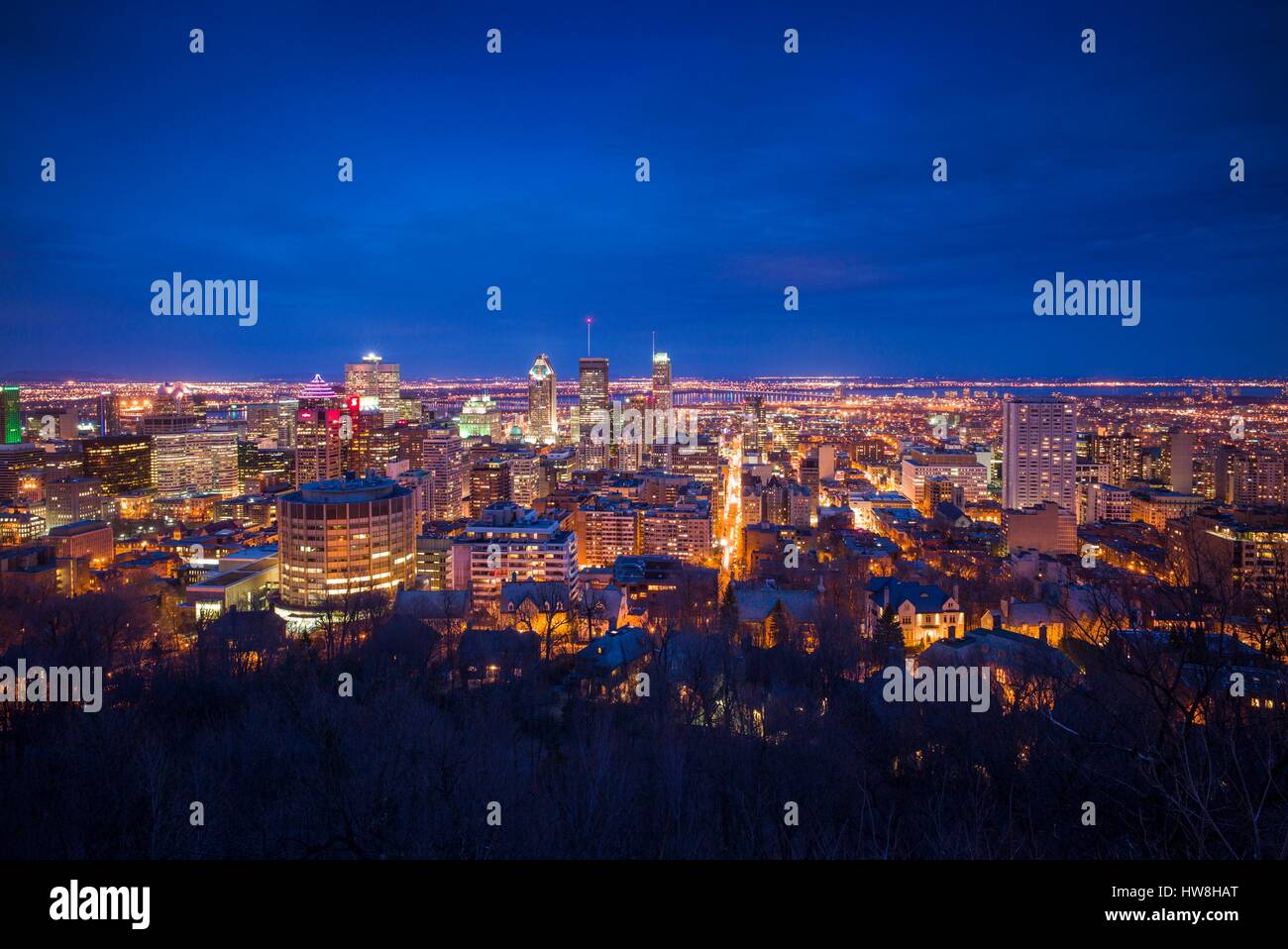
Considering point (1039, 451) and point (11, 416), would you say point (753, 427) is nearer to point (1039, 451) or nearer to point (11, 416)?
point (1039, 451)

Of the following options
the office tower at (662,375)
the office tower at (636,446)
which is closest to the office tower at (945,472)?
the office tower at (636,446)

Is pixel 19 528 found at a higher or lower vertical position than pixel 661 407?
lower

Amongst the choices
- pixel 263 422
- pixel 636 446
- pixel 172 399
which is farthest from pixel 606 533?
pixel 263 422

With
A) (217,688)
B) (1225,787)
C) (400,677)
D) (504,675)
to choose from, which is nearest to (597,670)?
(504,675)

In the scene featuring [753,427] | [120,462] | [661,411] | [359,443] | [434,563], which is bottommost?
[434,563]

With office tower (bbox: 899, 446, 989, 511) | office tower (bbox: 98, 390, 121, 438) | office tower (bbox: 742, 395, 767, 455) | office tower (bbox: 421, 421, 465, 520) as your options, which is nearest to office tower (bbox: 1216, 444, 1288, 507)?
office tower (bbox: 899, 446, 989, 511)

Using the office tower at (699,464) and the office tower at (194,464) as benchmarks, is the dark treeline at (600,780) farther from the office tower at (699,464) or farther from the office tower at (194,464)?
the office tower at (194,464)

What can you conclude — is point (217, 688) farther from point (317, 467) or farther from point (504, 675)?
point (317, 467)
